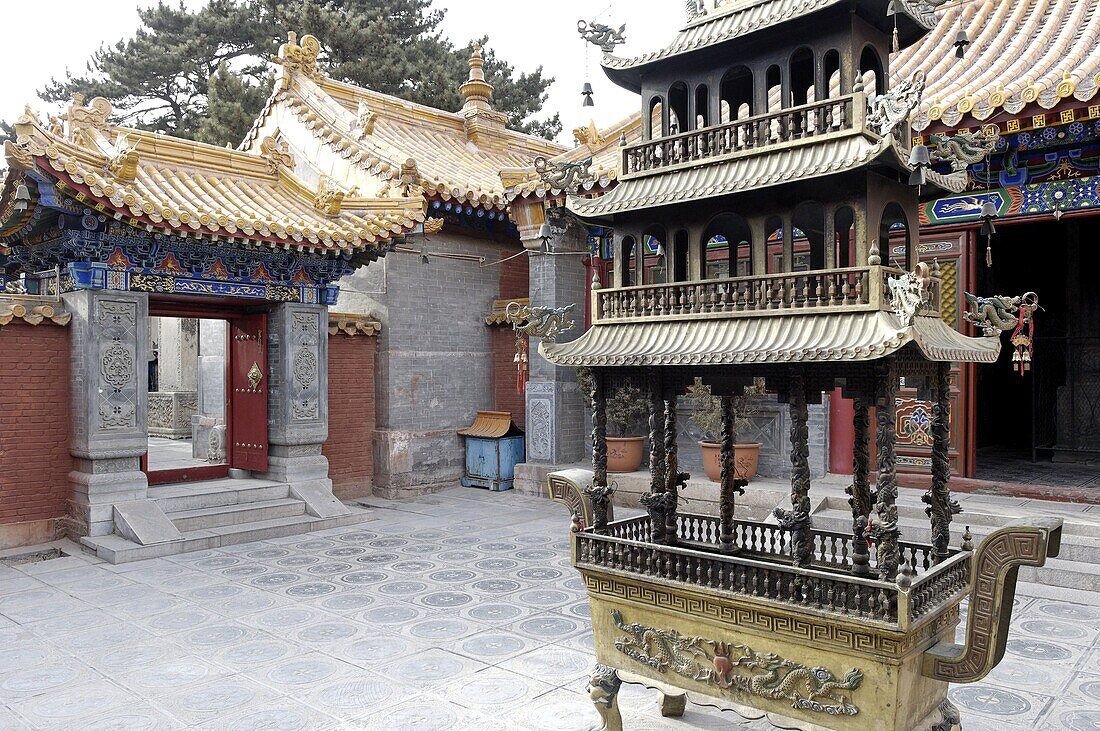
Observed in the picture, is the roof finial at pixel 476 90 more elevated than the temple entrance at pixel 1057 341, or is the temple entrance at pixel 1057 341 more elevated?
the roof finial at pixel 476 90

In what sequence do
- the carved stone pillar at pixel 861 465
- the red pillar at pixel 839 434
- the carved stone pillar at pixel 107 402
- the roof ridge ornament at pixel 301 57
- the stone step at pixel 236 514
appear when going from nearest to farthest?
the carved stone pillar at pixel 861 465 < the carved stone pillar at pixel 107 402 < the stone step at pixel 236 514 < the red pillar at pixel 839 434 < the roof ridge ornament at pixel 301 57

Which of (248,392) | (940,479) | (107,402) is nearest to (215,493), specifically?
(248,392)

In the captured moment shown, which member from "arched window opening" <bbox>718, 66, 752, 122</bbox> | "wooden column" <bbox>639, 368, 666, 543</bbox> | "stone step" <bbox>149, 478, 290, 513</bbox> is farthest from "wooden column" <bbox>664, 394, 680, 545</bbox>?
"stone step" <bbox>149, 478, 290, 513</bbox>

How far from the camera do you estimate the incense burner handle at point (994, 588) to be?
339 centimetres

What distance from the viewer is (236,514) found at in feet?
31.1

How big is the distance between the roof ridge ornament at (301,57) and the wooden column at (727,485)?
11.1 meters

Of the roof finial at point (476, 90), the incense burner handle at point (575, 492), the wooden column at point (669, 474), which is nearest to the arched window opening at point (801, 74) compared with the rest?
the wooden column at point (669, 474)

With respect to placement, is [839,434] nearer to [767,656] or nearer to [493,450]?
[493,450]

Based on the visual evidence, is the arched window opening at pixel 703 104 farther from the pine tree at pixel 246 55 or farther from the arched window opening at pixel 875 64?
the pine tree at pixel 246 55

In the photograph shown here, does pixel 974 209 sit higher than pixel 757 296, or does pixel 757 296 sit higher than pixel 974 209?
pixel 974 209

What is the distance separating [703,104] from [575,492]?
2.38 m

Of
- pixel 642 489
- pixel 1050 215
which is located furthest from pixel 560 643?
pixel 1050 215

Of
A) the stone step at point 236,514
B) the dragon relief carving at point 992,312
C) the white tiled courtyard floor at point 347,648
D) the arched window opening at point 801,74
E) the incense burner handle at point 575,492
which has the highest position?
the arched window opening at point 801,74

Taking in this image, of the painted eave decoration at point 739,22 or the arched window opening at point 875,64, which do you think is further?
the arched window opening at point 875,64
